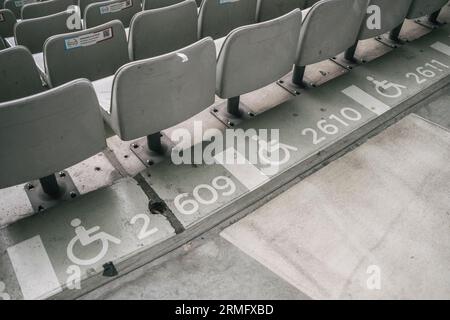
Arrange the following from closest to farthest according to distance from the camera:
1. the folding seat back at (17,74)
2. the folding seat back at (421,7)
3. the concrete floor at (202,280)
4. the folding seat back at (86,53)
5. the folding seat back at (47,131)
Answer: the folding seat back at (47,131)
the concrete floor at (202,280)
the folding seat back at (17,74)
the folding seat back at (86,53)
the folding seat back at (421,7)

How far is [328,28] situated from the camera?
2232mm

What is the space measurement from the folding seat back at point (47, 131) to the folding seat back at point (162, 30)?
615mm

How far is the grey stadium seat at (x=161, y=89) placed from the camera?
5.09 ft

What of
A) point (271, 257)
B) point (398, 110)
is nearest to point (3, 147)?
point (271, 257)

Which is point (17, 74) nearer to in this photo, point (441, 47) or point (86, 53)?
point (86, 53)

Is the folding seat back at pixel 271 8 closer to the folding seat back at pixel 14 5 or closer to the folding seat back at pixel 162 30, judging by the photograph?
the folding seat back at pixel 162 30

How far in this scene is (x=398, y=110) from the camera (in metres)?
2.38

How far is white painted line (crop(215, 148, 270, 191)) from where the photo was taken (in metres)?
1.91

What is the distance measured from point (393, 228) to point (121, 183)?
4.30 feet

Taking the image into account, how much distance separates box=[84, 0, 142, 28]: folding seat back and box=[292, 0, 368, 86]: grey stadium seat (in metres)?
1.11

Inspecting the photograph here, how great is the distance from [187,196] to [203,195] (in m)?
0.08

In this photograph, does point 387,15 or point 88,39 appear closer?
point 88,39

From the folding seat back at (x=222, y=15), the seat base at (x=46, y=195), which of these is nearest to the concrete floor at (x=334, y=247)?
the seat base at (x=46, y=195)

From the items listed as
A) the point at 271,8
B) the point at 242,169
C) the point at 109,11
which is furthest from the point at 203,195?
the point at 271,8
